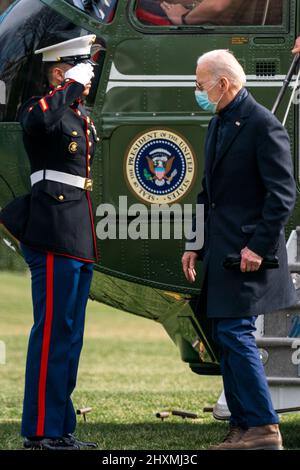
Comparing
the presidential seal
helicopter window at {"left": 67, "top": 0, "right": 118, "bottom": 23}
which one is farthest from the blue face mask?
helicopter window at {"left": 67, "top": 0, "right": 118, "bottom": 23}

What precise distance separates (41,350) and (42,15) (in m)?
1.97

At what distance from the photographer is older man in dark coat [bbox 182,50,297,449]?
5.79 m

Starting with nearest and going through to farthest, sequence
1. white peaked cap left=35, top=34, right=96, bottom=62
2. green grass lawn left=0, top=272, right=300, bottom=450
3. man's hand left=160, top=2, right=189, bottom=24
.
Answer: white peaked cap left=35, top=34, right=96, bottom=62, man's hand left=160, top=2, right=189, bottom=24, green grass lawn left=0, top=272, right=300, bottom=450

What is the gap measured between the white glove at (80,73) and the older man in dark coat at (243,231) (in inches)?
21.8

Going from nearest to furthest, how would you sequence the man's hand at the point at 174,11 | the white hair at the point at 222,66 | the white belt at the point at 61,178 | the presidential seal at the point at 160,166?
the white hair at the point at 222,66 → the white belt at the point at 61,178 → the presidential seal at the point at 160,166 → the man's hand at the point at 174,11

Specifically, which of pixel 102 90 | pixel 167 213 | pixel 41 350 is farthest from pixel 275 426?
pixel 102 90

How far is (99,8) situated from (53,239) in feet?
5.34

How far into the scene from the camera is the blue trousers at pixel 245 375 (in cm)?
583

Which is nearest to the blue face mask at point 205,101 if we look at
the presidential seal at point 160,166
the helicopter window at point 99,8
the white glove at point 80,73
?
the white glove at point 80,73

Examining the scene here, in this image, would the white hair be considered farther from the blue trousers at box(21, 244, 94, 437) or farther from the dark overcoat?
the blue trousers at box(21, 244, 94, 437)

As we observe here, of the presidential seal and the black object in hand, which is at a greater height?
the presidential seal

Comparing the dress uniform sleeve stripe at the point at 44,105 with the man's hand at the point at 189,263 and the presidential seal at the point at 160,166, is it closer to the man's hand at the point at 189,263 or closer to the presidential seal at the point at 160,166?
the man's hand at the point at 189,263

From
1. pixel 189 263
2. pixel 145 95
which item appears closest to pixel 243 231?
pixel 189 263

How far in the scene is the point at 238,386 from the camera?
5852mm
